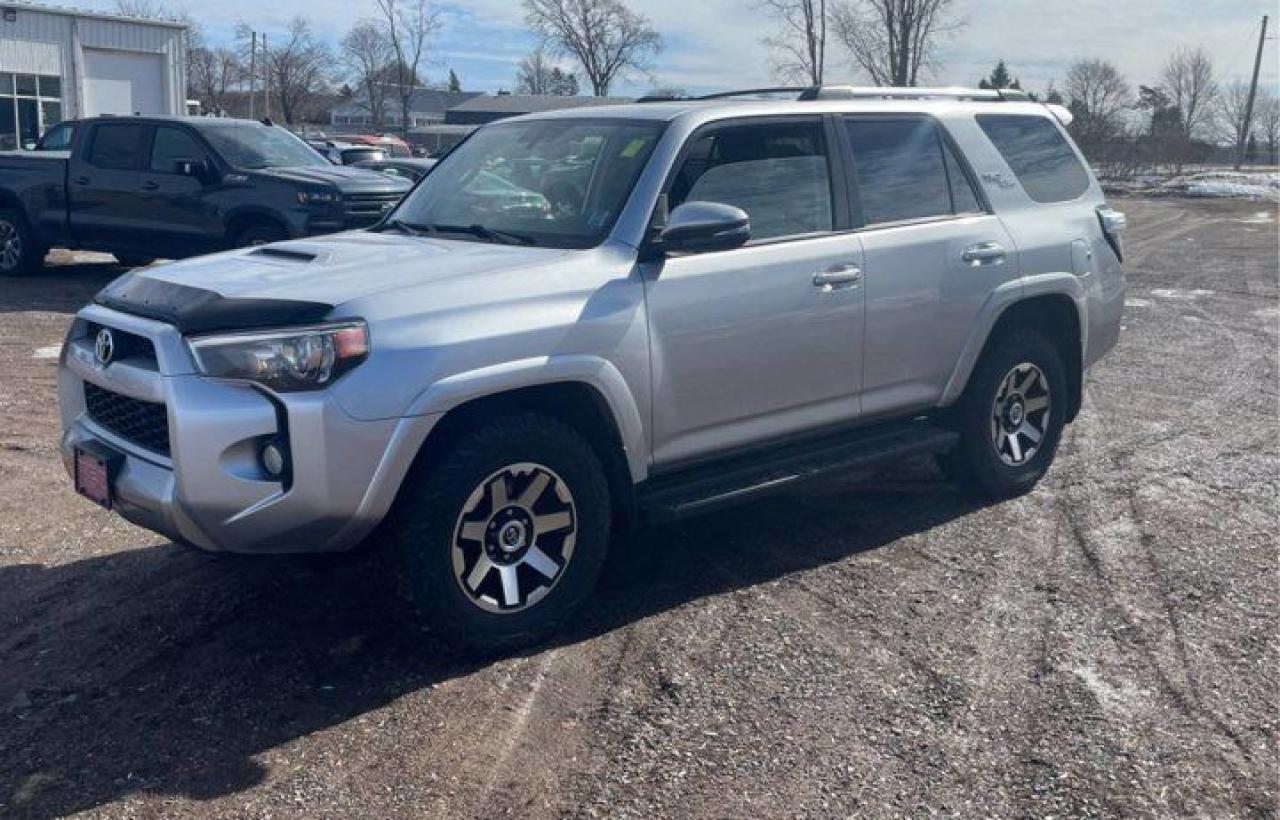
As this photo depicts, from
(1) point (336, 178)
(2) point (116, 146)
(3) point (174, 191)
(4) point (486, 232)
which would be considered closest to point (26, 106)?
(2) point (116, 146)

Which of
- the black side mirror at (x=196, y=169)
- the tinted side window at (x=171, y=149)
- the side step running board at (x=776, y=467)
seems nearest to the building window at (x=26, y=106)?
the tinted side window at (x=171, y=149)

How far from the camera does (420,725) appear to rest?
4.15m

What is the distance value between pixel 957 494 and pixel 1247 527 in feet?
4.42

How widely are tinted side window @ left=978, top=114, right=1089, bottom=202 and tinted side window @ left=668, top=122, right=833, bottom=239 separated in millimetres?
1345

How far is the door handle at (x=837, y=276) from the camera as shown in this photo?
217 inches

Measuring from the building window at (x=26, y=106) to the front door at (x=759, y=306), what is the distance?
3011 centimetres

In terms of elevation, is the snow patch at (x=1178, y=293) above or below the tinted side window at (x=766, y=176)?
below

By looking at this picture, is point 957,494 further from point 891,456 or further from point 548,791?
point 548,791

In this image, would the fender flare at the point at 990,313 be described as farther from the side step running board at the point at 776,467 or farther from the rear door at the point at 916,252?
the side step running board at the point at 776,467

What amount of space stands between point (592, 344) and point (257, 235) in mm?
9063

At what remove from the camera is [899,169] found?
614 centimetres

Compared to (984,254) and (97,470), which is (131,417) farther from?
(984,254)

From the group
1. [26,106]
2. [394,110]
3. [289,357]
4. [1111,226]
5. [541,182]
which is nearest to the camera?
[289,357]

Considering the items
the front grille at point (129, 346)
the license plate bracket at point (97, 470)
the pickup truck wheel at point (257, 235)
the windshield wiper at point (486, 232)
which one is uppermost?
the windshield wiper at point (486, 232)
